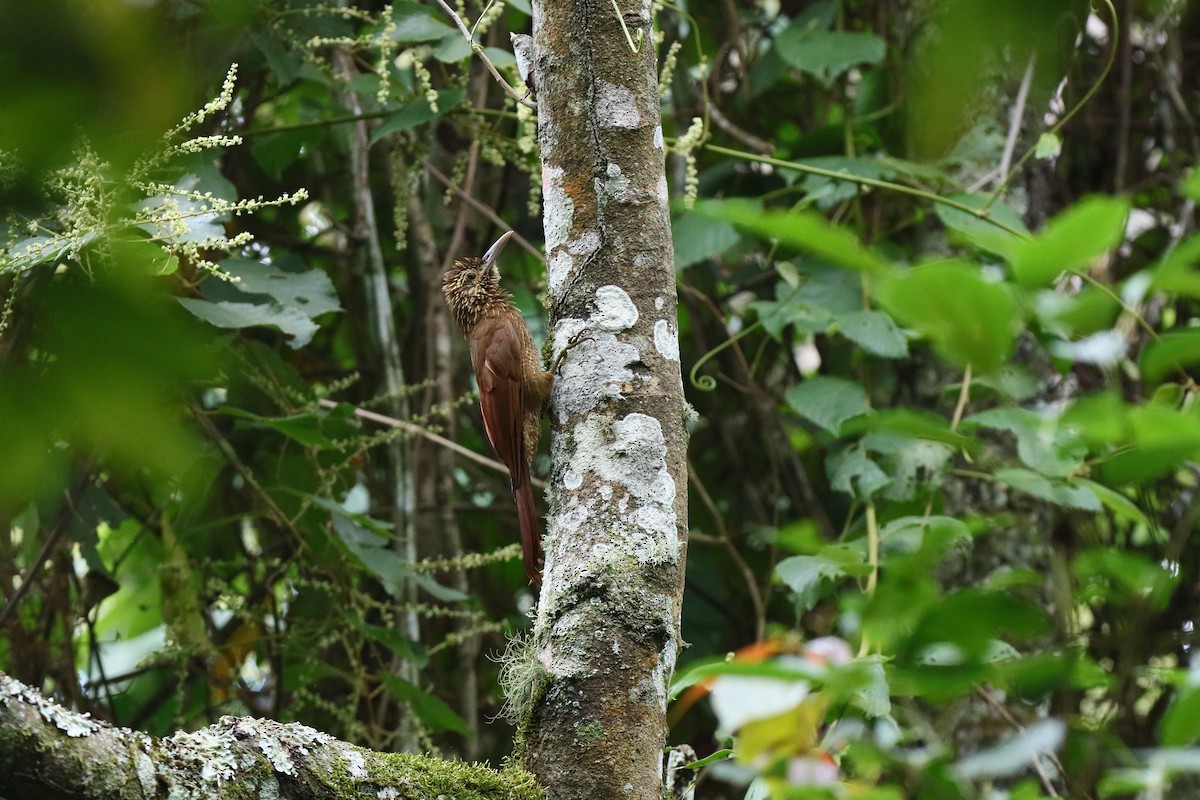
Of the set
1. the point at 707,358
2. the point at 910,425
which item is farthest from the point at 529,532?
the point at 910,425

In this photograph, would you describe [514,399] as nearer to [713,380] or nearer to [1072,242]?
[713,380]

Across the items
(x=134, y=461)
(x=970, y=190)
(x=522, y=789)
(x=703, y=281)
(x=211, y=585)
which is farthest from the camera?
(x=703, y=281)

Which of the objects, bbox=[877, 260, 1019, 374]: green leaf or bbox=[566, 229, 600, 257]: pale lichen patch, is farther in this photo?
bbox=[566, 229, 600, 257]: pale lichen patch

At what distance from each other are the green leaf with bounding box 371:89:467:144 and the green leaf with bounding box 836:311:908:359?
3.77 feet

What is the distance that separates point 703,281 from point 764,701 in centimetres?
337

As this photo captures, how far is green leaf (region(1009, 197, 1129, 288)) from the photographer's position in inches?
21.3

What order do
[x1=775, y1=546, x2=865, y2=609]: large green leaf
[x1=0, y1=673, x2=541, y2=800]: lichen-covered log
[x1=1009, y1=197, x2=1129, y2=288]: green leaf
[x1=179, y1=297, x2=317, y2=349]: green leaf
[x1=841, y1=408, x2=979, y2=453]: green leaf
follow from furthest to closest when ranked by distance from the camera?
1. [x1=775, y1=546, x2=865, y2=609]: large green leaf
2. [x1=179, y1=297, x2=317, y2=349]: green leaf
3. [x1=0, y1=673, x2=541, y2=800]: lichen-covered log
4. [x1=841, y1=408, x2=979, y2=453]: green leaf
5. [x1=1009, y1=197, x2=1129, y2=288]: green leaf

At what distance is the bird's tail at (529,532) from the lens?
9.13ft

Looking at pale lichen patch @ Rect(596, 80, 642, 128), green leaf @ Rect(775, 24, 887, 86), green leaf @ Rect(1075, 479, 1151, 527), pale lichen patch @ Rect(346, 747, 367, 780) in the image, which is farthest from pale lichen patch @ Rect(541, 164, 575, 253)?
green leaf @ Rect(775, 24, 887, 86)

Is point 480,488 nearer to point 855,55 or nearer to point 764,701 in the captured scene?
point 855,55

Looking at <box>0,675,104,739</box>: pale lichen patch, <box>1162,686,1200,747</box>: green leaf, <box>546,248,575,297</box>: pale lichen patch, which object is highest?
<box>546,248,575,297</box>: pale lichen patch

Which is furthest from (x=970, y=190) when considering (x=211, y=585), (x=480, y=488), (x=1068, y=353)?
(x=1068, y=353)

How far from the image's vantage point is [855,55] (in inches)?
133

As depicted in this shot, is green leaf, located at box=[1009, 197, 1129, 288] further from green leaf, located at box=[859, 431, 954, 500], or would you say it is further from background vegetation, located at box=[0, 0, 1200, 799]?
green leaf, located at box=[859, 431, 954, 500]
